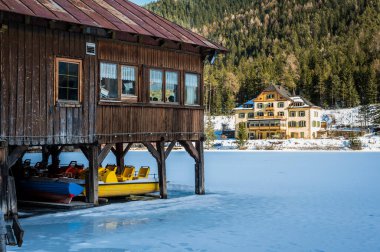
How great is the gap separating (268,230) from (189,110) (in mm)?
8249

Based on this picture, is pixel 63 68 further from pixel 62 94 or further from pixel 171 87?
pixel 171 87

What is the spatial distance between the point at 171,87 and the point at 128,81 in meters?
2.52

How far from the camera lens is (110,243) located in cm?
1553

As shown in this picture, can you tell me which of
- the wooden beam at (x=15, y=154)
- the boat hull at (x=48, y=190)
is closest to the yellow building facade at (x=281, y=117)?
the boat hull at (x=48, y=190)

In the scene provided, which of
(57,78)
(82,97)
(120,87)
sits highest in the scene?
(57,78)

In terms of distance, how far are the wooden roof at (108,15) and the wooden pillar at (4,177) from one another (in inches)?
177

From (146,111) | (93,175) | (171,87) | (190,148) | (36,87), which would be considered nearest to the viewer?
(36,87)

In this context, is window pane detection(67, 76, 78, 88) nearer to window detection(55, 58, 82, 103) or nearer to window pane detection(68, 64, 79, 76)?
window detection(55, 58, 82, 103)

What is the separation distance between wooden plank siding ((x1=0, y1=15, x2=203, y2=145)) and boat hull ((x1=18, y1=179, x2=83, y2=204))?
1991 millimetres

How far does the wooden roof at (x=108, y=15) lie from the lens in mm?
18062

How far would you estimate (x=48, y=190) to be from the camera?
21.3 meters

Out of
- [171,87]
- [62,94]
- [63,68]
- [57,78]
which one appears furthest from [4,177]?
[171,87]

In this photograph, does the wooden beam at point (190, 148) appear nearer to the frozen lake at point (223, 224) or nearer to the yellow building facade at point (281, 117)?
the frozen lake at point (223, 224)

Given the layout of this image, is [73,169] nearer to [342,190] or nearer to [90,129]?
[90,129]
